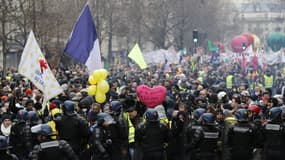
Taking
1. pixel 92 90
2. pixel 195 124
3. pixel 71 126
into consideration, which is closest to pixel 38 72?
pixel 92 90

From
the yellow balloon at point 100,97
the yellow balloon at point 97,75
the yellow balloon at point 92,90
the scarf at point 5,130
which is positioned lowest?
the scarf at point 5,130

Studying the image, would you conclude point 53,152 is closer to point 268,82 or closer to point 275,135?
point 275,135

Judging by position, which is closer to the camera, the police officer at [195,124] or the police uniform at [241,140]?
the police uniform at [241,140]

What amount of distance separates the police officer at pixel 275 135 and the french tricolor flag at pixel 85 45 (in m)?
6.16

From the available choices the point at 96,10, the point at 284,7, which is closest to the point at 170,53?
the point at 96,10

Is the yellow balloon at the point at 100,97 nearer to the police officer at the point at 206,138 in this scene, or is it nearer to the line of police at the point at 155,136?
the line of police at the point at 155,136

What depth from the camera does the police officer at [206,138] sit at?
1154 centimetres

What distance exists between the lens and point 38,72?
15398 millimetres

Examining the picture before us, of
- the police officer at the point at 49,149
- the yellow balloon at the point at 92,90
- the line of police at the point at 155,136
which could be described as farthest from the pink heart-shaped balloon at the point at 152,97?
the police officer at the point at 49,149

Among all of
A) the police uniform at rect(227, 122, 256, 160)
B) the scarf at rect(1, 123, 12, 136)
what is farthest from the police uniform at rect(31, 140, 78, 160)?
the scarf at rect(1, 123, 12, 136)

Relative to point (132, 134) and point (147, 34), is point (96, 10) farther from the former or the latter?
point (132, 134)

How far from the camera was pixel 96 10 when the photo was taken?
5094 cm

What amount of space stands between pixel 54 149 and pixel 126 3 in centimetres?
5214

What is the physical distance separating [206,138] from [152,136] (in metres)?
0.82
